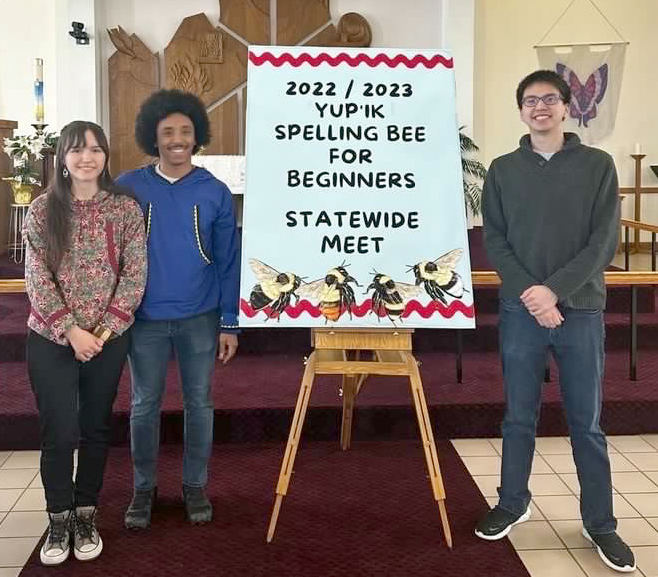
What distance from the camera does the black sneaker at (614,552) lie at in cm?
245

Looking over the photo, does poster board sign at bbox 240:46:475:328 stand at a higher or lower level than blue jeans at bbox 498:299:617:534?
higher

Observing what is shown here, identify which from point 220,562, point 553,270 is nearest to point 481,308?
point 553,270

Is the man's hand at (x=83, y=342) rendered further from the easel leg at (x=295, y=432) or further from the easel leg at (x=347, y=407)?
the easel leg at (x=347, y=407)

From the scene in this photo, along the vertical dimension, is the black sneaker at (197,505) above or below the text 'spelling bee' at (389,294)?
below

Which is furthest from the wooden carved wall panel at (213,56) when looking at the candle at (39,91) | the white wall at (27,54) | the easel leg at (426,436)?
the easel leg at (426,436)

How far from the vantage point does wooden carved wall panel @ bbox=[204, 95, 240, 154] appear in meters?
7.64

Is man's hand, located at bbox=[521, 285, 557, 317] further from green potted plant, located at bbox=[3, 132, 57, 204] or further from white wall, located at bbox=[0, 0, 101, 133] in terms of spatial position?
white wall, located at bbox=[0, 0, 101, 133]

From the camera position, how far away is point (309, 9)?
299 inches

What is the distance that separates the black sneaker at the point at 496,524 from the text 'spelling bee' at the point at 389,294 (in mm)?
760

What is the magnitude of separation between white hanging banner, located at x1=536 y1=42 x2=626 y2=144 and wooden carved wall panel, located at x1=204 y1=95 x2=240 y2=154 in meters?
3.04

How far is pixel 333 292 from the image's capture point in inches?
99.2

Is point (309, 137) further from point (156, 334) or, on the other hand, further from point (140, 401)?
point (140, 401)

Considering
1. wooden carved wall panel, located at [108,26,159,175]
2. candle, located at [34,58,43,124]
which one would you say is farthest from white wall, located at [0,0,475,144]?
candle, located at [34,58,43,124]

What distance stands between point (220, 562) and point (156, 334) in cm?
73
